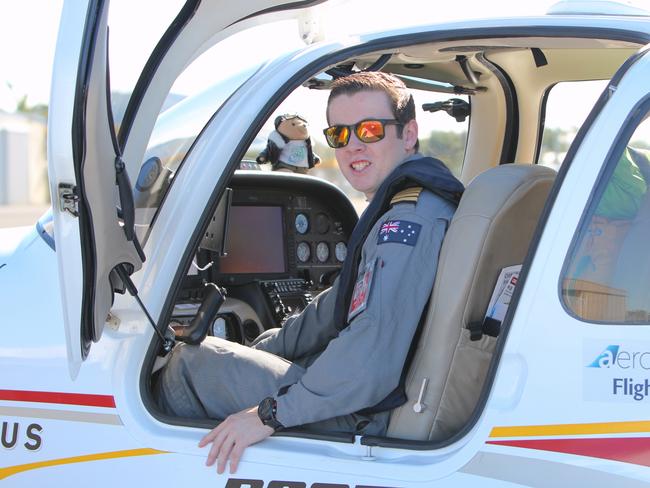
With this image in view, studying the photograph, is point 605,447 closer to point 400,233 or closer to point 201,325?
point 400,233

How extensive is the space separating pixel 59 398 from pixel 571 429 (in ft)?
4.04

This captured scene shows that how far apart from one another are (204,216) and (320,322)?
0.70m

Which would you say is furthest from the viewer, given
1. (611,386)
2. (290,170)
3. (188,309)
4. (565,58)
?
(290,170)

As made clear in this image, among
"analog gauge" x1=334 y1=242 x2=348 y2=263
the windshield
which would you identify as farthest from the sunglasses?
"analog gauge" x1=334 y1=242 x2=348 y2=263

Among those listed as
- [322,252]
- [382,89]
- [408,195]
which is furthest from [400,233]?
[322,252]

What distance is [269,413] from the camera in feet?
6.65

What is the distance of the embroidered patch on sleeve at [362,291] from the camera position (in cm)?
203

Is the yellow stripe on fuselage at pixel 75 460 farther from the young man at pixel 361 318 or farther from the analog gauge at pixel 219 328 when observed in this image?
the analog gauge at pixel 219 328

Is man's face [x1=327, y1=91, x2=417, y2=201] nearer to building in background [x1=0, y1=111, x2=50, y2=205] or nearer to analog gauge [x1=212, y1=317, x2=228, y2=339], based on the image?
analog gauge [x1=212, y1=317, x2=228, y2=339]

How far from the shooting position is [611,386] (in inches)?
68.3

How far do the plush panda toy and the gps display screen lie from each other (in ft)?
1.12

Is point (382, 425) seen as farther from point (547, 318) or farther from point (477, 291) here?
point (547, 318)

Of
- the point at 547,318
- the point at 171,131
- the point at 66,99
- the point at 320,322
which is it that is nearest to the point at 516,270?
the point at 547,318

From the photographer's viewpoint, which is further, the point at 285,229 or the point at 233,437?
the point at 285,229
